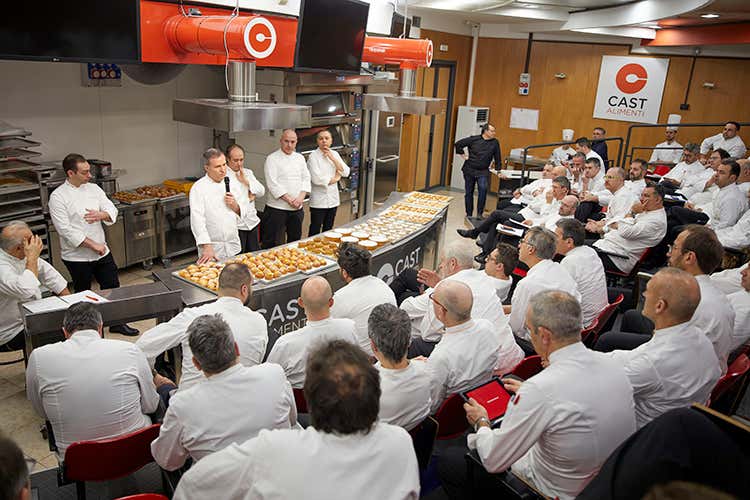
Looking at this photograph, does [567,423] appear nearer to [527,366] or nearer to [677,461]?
[677,461]

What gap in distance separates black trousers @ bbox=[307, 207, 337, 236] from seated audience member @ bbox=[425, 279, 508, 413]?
13.7 feet

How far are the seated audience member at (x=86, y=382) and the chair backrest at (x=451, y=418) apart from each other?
5.11ft

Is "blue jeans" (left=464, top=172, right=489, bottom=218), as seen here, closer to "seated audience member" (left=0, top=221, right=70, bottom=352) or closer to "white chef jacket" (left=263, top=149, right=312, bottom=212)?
"white chef jacket" (left=263, top=149, right=312, bottom=212)

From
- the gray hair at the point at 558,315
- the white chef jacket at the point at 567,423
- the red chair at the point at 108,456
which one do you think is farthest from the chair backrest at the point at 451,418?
the red chair at the point at 108,456

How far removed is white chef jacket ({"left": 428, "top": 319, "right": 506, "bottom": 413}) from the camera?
297 cm

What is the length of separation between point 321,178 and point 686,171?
19.5 ft

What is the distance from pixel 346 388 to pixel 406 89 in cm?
451

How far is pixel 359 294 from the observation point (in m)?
3.81

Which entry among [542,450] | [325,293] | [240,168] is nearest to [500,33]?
[240,168]

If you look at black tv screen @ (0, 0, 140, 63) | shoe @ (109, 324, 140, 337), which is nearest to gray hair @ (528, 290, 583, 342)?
black tv screen @ (0, 0, 140, 63)

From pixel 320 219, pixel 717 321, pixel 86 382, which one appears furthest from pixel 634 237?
pixel 86 382

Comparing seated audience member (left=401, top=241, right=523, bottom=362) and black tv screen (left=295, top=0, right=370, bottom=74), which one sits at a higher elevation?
black tv screen (left=295, top=0, right=370, bottom=74)

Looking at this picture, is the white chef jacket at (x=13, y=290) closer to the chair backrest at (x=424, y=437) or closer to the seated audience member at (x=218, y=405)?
the seated audience member at (x=218, y=405)

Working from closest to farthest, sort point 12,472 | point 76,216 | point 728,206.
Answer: point 12,472 → point 76,216 → point 728,206
